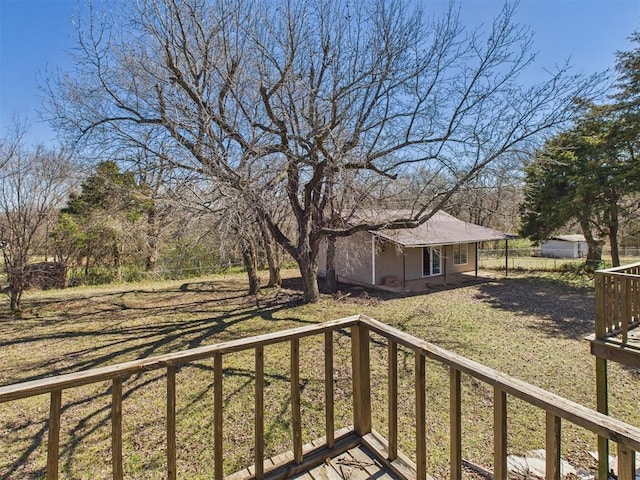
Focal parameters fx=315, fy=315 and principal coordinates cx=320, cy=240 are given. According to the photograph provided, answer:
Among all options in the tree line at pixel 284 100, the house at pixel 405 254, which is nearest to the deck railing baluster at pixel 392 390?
the tree line at pixel 284 100

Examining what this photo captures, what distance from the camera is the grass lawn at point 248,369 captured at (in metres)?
3.37

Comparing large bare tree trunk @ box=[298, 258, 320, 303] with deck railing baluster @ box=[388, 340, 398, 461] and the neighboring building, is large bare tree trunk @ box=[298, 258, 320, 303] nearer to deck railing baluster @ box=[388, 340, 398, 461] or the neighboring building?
deck railing baluster @ box=[388, 340, 398, 461]

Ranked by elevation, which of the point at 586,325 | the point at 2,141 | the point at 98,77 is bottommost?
the point at 586,325

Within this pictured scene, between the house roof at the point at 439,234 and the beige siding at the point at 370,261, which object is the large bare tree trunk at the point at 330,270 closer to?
the beige siding at the point at 370,261

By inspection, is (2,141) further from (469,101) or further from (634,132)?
(634,132)

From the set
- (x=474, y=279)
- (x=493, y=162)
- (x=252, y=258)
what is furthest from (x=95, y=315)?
(x=474, y=279)

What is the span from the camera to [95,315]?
9.00m

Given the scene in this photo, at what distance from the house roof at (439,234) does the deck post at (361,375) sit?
8344 millimetres

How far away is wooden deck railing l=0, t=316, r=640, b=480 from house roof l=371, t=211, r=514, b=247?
8.50m

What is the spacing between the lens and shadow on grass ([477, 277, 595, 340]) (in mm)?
7805

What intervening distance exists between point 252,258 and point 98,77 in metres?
6.02

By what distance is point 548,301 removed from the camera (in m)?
10.6

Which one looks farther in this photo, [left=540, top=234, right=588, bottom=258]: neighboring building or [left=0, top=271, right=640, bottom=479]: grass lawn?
[left=540, top=234, right=588, bottom=258]: neighboring building

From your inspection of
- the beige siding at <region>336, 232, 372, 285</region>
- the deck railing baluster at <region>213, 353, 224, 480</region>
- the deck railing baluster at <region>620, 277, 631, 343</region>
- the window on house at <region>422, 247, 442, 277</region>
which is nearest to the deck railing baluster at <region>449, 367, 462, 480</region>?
the deck railing baluster at <region>213, 353, 224, 480</region>
